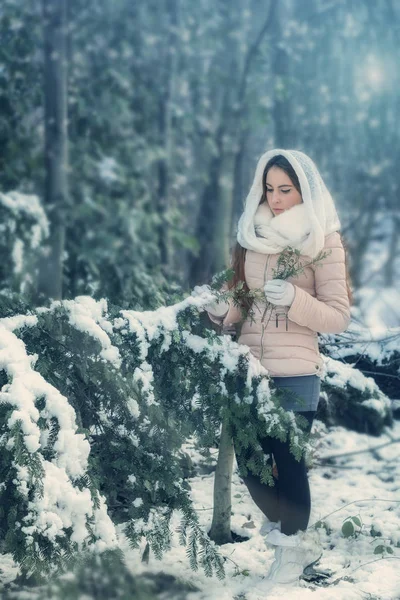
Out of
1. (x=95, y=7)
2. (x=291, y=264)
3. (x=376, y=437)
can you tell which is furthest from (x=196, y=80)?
(x=291, y=264)

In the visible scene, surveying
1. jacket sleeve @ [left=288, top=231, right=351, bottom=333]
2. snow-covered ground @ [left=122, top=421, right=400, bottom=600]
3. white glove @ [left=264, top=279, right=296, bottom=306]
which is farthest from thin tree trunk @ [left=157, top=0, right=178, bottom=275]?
white glove @ [left=264, top=279, right=296, bottom=306]

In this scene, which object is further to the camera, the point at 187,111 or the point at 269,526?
the point at 187,111

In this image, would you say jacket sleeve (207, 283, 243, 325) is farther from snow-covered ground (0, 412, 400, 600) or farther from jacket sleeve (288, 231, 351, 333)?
snow-covered ground (0, 412, 400, 600)

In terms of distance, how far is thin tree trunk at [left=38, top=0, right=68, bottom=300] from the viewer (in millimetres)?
6918

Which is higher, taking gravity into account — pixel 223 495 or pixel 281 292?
pixel 281 292

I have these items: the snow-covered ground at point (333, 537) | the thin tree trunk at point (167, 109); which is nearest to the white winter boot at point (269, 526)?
the snow-covered ground at point (333, 537)

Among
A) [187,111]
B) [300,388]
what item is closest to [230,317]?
[300,388]

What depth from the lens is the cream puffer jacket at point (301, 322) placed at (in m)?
3.11

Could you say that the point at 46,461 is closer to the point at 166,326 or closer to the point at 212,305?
the point at 166,326

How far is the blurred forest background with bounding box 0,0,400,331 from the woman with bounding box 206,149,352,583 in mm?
4483

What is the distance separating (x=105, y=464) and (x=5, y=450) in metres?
0.64

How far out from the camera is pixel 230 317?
3.24m

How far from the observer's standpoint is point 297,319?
3.00 m

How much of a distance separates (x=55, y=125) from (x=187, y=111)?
622 cm
